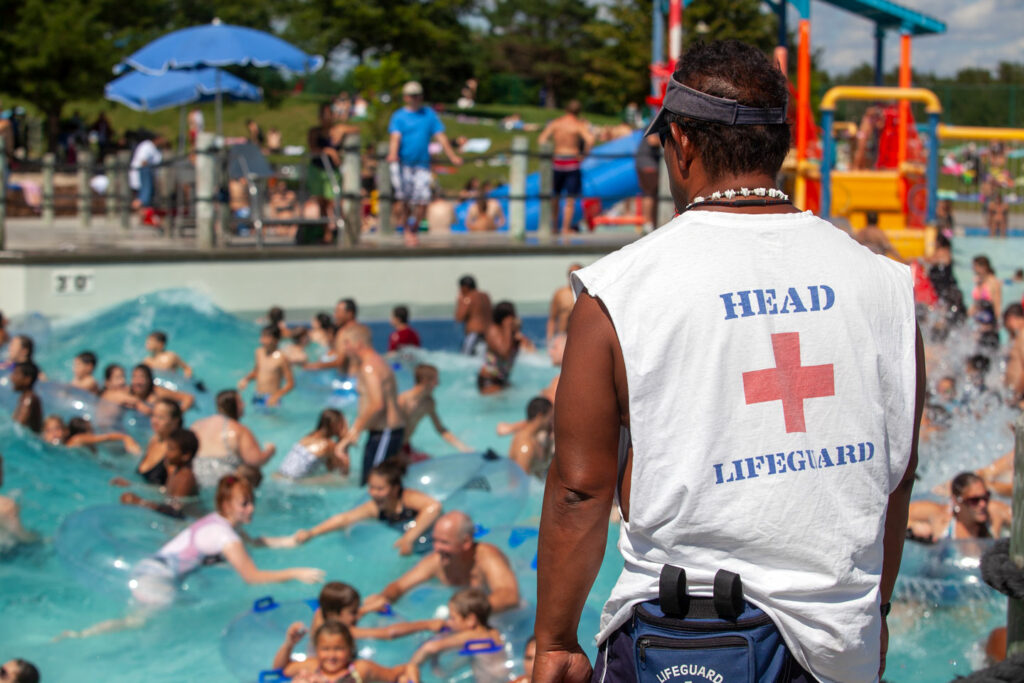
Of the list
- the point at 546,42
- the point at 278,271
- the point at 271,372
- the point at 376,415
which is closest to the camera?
the point at 376,415

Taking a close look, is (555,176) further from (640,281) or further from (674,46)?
(640,281)

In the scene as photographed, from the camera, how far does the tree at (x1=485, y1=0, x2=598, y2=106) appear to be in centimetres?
5984

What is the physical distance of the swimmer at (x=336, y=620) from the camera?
208 inches

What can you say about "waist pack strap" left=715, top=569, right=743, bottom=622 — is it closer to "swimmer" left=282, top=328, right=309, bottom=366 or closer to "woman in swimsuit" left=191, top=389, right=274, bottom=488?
"woman in swimsuit" left=191, top=389, right=274, bottom=488

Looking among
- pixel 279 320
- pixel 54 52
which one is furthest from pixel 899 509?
pixel 54 52

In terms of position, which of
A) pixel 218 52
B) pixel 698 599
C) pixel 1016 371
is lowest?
pixel 1016 371

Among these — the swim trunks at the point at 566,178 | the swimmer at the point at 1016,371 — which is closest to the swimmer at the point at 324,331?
the swim trunks at the point at 566,178

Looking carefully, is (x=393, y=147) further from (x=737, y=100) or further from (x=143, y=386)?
(x=737, y=100)

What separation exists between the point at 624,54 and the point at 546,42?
26588mm

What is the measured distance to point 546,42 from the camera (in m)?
67.5

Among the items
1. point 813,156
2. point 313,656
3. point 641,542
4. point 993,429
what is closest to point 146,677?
point 313,656

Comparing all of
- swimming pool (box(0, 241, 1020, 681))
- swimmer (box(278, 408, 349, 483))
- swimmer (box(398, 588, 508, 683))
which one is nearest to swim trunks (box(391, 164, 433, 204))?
swimming pool (box(0, 241, 1020, 681))

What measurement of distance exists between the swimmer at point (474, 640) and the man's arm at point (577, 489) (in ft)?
11.7

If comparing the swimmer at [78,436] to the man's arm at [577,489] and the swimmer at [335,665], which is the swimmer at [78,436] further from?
the man's arm at [577,489]
